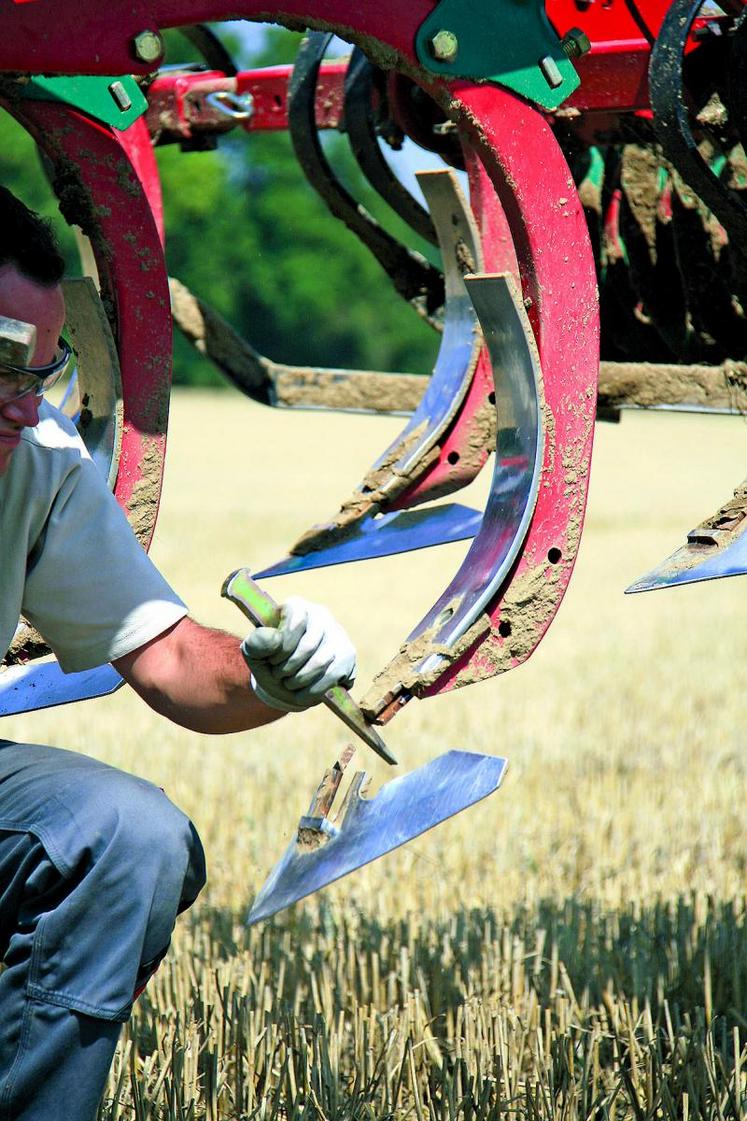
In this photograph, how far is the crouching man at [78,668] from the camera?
6.64 feet

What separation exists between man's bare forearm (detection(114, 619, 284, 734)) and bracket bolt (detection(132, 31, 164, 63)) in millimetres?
887

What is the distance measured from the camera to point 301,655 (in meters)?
1.98

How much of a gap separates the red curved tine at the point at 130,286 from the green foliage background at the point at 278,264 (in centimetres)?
2582

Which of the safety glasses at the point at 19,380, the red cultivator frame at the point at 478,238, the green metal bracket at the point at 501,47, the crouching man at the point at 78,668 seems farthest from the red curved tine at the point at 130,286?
the green metal bracket at the point at 501,47

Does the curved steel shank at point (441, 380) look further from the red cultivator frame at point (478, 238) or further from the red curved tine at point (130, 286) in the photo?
the red curved tine at point (130, 286)

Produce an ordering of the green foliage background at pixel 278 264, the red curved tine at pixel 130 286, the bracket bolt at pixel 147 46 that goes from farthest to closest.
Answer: the green foliage background at pixel 278 264
the red curved tine at pixel 130 286
the bracket bolt at pixel 147 46

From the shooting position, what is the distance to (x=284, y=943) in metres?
3.60

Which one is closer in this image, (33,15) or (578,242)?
(33,15)

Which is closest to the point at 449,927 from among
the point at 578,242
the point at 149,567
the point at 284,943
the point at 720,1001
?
the point at 284,943

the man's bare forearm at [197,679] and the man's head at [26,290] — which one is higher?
the man's head at [26,290]

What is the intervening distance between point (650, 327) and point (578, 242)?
124 centimetres

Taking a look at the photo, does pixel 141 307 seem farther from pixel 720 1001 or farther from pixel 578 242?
pixel 720 1001

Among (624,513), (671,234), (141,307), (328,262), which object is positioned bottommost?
(328,262)

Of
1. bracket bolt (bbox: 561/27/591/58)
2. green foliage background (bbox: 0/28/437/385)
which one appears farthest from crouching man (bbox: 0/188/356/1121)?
green foliage background (bbox: 0/28/437/385)
